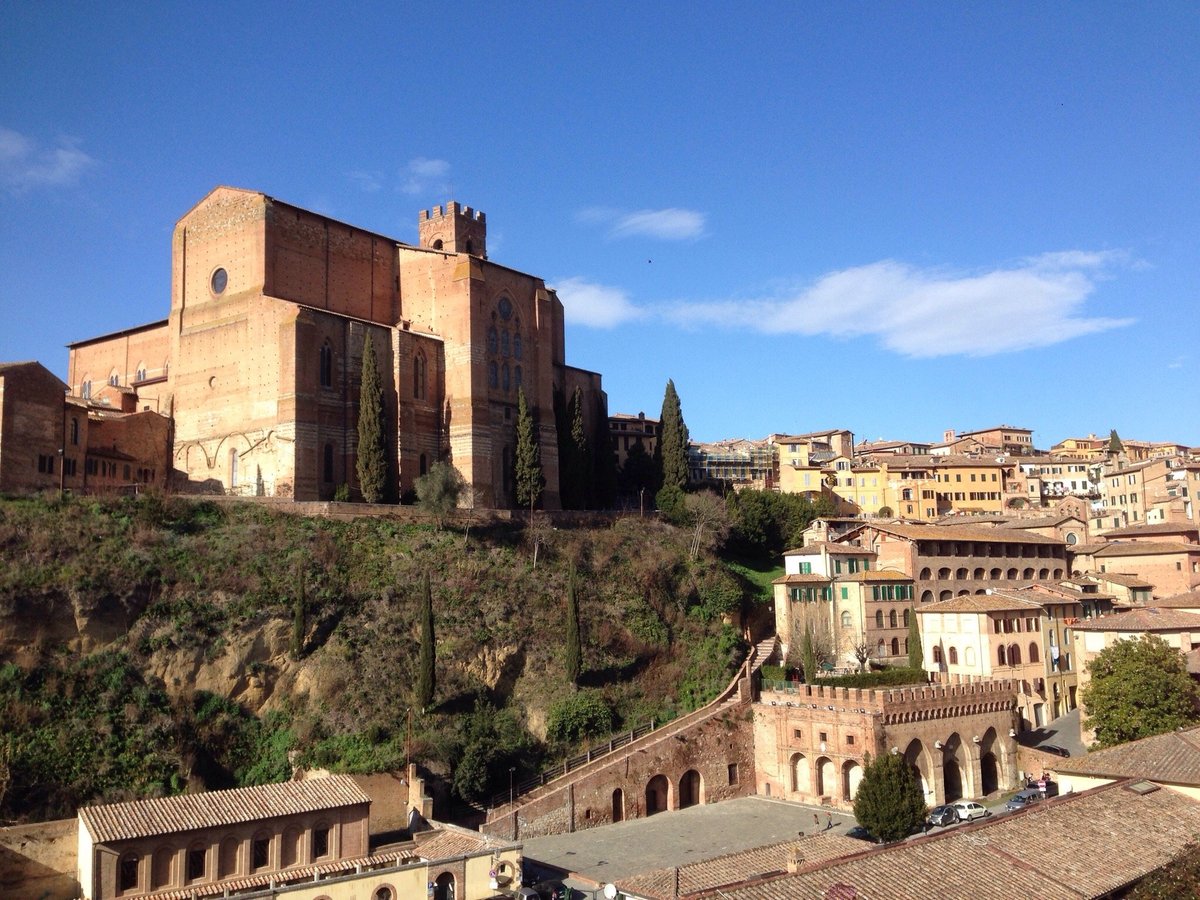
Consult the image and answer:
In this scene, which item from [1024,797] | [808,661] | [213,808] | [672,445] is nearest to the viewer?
[213,808]

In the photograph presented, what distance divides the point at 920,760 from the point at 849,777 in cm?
243

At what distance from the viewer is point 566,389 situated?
59.3 m

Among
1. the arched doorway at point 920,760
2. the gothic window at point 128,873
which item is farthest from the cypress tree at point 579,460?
the gothic window at point 128,873

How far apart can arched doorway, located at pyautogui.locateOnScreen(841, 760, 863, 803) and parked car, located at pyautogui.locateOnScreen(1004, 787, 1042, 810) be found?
4.65 meters

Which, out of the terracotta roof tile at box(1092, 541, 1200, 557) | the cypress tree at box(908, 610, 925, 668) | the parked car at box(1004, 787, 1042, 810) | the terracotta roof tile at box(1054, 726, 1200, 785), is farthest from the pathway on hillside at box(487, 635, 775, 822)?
the terracotta roof tile at box(1092, 541, 1200, 557)

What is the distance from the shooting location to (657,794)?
121 feet

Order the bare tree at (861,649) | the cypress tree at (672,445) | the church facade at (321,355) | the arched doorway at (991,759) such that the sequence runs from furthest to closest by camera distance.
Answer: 1. the cypress tree at (672,445)
2. the church facade at (321,355)
3. the bare tree at (861,649)
4. the arched doorway at (991,759)

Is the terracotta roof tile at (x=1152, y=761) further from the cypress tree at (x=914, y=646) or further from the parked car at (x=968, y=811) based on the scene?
the cypress tree at (x=914, y=646)

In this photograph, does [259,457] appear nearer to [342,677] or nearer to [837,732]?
[342,677]

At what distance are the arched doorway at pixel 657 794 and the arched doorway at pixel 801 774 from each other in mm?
4579

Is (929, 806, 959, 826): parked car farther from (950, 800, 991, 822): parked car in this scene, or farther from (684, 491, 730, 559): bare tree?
(684, 491, 730, 559): bare tree

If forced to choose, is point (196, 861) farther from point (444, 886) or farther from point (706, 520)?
point (706, 520)

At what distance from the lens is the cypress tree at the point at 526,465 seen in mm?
49394

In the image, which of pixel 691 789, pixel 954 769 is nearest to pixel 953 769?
pixel 954 769
